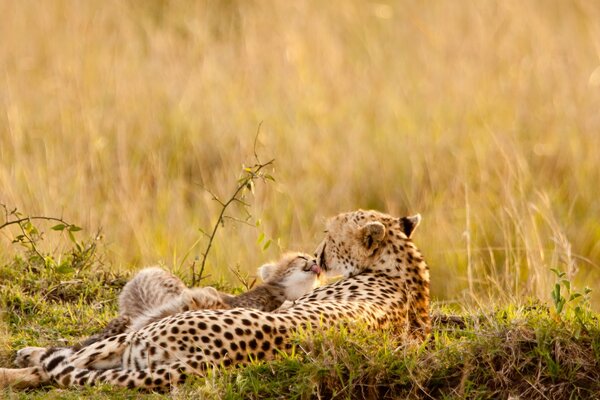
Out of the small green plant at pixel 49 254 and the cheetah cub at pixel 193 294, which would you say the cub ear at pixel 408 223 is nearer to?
the cheetah cub at pixel 193 294

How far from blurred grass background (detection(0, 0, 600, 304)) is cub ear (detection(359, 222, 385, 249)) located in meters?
0.87

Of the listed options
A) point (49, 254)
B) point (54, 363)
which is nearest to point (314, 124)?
point (49, 254)

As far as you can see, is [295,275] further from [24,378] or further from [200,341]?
[24,378]

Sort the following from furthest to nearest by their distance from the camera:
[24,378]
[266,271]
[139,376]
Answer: [266,271], [24,378], [139,376]

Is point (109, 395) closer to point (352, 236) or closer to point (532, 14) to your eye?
point (352, 236)

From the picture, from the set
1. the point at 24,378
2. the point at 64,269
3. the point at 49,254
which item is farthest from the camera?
the point at 49,254

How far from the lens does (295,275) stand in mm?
5602

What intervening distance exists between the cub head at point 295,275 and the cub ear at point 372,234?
10.9 inches

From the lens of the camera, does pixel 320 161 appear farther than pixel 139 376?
Yes

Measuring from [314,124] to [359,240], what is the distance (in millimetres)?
3560

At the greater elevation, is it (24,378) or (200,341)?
(200,341)

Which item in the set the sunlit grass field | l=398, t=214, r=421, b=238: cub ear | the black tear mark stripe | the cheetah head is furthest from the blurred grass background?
the black tear mark stripe

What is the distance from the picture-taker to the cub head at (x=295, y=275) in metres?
5.55

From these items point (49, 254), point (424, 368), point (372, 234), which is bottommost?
point (424, 368)
